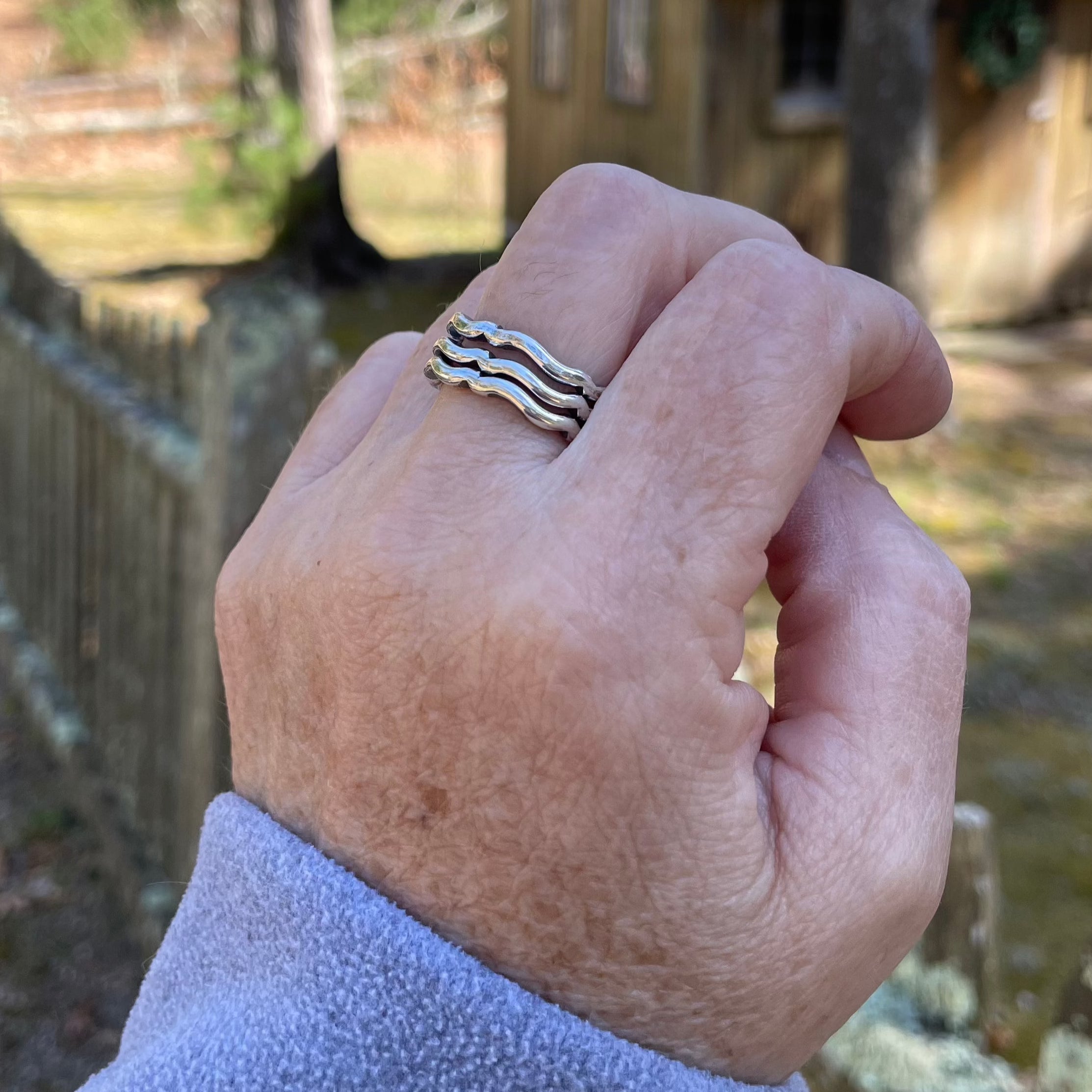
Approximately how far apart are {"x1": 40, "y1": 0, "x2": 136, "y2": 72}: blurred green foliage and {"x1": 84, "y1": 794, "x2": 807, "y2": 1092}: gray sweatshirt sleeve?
83.9 feet

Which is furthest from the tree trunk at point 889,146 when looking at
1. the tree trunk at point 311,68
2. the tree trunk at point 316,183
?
the tree trunk at point 311,68

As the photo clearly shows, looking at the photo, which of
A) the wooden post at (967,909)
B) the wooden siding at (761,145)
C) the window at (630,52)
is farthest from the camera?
the window at (630,52)

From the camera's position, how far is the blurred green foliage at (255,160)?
1255 cm

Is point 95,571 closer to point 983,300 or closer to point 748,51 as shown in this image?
point 748,51

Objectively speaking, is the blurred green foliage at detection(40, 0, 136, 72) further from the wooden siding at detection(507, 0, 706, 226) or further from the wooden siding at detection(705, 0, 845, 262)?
the wooden siding at detection(705, 0, 845, 262)

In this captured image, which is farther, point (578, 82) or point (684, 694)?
point (578, 82)

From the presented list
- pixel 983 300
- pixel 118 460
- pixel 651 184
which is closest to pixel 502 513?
pixel 651 184

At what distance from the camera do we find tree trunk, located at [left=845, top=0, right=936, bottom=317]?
7.62m

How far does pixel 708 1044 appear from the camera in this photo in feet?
3.32

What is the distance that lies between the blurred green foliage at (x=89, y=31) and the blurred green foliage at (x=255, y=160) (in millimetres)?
11163

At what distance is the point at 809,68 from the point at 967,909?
35.4 feet

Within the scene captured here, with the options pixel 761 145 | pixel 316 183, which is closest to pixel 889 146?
pixel 761 145

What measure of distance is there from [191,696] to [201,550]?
0.40 meters

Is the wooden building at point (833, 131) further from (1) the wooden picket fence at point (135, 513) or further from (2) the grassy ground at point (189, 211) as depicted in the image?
(1) the wooden picket fence at point (135, 513)
